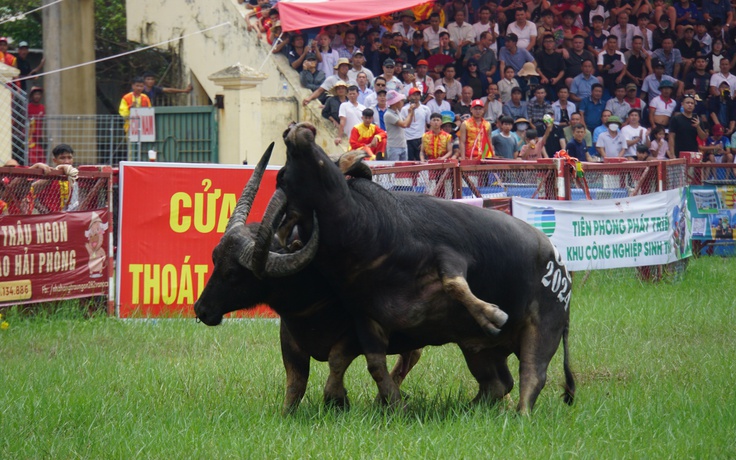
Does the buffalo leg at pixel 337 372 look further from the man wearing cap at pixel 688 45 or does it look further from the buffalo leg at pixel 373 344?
the man wearing cap at pixel 688 45

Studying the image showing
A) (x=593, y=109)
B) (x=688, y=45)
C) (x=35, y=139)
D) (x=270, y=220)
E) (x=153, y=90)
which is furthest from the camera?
(x=688, y=45)

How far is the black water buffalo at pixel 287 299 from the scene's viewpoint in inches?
244

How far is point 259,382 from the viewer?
25.2ft

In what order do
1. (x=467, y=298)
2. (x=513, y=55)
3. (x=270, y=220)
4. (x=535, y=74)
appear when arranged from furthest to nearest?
Answer: 1. (x=513, y=55)
2. (x=535, y=74)
3. (x=467, y=298)
4. (x=270, y=220)

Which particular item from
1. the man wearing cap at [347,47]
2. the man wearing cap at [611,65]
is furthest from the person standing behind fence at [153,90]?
the man wearing cap at [611,65]

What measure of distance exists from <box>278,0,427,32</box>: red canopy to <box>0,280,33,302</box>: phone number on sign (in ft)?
30.3

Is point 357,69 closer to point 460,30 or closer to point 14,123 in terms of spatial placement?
point 460,30

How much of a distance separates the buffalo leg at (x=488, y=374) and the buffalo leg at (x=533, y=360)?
256mm

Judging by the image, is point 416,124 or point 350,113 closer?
point 350,113

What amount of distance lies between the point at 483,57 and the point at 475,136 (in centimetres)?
449

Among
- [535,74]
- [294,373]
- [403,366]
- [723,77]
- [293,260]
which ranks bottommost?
[403,366]

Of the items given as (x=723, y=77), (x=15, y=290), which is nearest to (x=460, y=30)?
(x=723, y=77)

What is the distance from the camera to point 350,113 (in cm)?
1716

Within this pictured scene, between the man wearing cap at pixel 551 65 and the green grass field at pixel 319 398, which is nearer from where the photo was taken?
the green grass field at pixel 319 398
